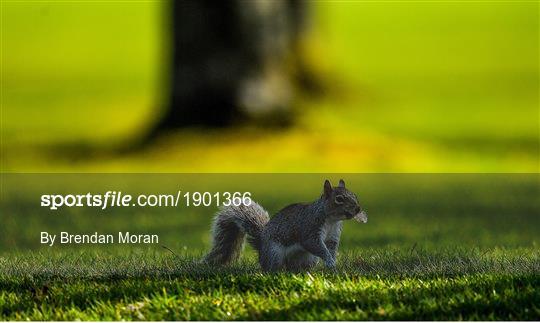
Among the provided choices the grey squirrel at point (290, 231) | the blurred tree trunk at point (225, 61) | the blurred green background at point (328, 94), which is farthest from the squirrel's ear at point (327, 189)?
the blurred tree trunk at point (225, 61)

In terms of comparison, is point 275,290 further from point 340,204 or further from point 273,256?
point 340,204

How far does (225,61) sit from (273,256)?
9674mm

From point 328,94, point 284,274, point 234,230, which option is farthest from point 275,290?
point 328,94

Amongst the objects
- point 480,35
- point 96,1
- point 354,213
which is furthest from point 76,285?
point 96,1

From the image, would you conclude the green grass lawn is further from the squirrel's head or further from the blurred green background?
the blurred green background

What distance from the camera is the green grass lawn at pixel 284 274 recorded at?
6.53 meters

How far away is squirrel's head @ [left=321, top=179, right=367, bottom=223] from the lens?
7.06m

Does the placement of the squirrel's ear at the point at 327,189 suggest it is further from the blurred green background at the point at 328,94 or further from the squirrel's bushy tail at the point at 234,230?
the blurred green background at the point at 328,94

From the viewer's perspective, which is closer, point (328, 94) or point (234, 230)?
point (234, 230)

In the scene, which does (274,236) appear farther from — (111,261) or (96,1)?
(96,1)

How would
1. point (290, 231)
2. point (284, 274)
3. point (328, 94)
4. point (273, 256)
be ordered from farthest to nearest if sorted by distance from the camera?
point (328, 94) < point (273, 256) < point (290, 231) < point (284, 274)

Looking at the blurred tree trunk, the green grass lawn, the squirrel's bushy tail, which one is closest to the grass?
the green grass lawn

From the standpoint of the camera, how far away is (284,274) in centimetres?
704

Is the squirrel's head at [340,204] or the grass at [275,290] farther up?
the squirrel's head at [340,204]
